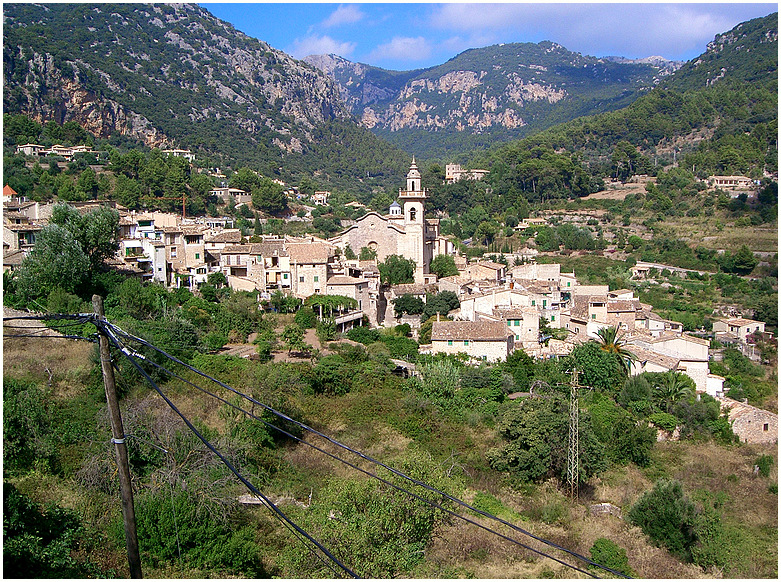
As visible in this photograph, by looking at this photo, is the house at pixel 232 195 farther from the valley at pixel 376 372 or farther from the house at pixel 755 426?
A: the house at pixel 755 426

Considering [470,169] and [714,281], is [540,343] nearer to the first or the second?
[714,281]

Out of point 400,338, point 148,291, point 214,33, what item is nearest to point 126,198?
point 148,291

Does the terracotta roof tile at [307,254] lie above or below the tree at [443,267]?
above

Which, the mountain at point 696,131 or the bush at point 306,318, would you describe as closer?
the bush at point 306,318

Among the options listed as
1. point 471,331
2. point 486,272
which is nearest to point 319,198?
point 486,272

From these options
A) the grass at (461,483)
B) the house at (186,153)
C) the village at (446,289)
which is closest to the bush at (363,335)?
the village at (446,289)

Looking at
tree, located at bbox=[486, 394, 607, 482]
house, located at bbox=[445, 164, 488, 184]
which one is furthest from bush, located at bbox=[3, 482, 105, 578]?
house, located at bbox=[445, 164, 488, 184]

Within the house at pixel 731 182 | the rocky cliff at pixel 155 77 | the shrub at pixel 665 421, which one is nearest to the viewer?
the shrub at pixel 665 421

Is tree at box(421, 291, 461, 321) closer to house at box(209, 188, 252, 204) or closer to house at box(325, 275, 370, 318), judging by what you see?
house at box(325, 275, 370, 318)
